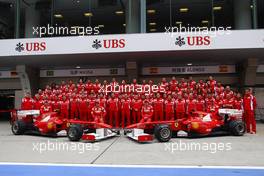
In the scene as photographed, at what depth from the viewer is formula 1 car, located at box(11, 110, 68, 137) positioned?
43.8 ft

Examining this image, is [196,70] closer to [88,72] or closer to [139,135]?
[88,72]

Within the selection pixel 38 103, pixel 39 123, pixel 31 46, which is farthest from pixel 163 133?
pixel 31 46

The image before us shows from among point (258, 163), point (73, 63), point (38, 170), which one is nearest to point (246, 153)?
point (258, 163)

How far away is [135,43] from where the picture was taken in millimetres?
17953

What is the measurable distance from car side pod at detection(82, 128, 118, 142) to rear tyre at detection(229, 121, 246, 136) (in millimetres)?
4491

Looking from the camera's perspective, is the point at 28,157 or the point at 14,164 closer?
the point at 14,164

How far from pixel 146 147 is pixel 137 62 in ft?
37.9

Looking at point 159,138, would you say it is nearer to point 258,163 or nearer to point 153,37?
point 258,163

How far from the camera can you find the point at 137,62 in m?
21.8

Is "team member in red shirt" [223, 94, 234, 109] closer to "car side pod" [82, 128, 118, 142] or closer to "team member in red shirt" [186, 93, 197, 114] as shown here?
"team member in red shirt" [186, 93, 197, 114]

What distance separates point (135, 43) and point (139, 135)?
7425 millimetres

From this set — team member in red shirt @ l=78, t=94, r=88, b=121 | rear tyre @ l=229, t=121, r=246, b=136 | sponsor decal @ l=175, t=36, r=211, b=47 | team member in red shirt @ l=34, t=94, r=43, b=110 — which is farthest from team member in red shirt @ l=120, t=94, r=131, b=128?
rear tyre @ l=229, t=121, r=246, b=136

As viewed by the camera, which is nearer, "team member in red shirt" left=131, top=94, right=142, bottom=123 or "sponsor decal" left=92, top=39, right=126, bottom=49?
"team member in red shirt" left=131, top=94, right=142, bottom=123

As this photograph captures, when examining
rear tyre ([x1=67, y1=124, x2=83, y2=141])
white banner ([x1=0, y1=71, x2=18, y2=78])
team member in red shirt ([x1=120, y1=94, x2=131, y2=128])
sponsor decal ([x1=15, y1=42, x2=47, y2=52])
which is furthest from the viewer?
white banner ([x1=0, y1=71, x2=18, y2=78])
